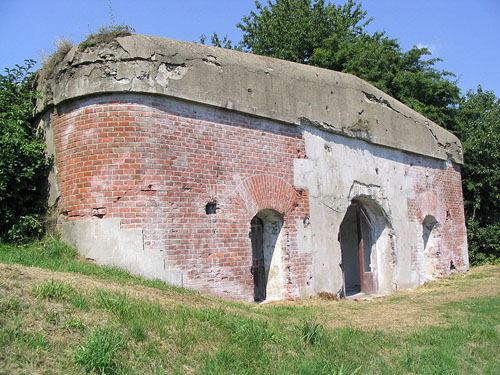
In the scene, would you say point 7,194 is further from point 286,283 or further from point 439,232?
point 439,232

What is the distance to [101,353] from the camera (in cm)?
357

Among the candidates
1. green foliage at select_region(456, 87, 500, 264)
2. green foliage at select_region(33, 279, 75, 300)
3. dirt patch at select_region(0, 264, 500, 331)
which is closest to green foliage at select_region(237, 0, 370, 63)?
green foliage at select_region(456, 87, 500, 264)

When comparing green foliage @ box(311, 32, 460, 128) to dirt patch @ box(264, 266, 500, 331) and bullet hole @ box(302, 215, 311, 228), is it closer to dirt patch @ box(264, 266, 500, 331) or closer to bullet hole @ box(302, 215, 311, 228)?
dirt patch @ box(264, 266, 500, 331)

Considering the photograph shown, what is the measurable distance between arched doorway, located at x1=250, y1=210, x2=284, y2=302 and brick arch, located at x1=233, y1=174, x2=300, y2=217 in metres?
0.25

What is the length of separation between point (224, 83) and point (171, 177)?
6.17 feet

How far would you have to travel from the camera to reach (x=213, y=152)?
24.7 feet

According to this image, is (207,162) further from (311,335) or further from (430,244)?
(430,244)

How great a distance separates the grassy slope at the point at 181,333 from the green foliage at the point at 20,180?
420 millimetres

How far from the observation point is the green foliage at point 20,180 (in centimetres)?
728

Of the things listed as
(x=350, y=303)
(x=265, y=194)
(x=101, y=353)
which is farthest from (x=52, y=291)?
(x=350, y=303)

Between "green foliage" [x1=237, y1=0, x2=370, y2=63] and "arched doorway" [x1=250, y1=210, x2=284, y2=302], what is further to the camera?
"green foliage" [x1=237, y1=0, x2=370, y2=63]

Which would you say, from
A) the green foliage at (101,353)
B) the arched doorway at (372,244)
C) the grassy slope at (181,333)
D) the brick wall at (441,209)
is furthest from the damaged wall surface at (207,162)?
the green foliage at (101,353)

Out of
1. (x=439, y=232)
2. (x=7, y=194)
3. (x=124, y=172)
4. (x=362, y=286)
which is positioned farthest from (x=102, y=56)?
(x=439, y=232)

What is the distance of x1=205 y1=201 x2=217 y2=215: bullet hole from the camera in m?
7.36
